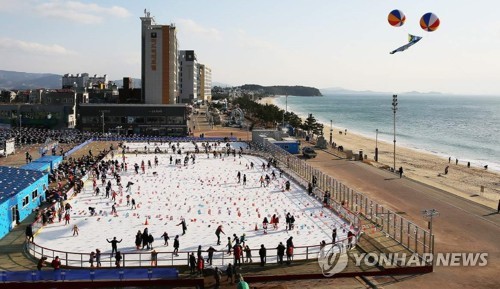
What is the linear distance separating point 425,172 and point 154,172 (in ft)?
112

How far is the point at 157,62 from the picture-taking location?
9081 cm

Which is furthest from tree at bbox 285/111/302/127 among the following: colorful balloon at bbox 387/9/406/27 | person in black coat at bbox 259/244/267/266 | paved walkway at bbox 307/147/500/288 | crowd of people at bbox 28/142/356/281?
person in black coat at bbox 259/244/267/266

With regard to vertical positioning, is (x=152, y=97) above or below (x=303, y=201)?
above

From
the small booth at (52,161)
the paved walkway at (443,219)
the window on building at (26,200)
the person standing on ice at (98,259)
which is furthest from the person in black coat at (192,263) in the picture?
the small booth at (52,161)

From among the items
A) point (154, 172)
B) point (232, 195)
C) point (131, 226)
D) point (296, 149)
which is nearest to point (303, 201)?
point (232, 195)

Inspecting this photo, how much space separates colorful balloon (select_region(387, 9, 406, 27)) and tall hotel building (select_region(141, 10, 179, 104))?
6304 centimetres

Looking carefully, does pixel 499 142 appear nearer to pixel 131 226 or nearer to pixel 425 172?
pixel 425 172

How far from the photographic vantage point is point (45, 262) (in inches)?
815

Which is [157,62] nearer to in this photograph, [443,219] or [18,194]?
[18,194]

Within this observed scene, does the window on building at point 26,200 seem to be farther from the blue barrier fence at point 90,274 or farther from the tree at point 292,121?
the tree at point 292,121

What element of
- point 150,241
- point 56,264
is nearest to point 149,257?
point 150,241

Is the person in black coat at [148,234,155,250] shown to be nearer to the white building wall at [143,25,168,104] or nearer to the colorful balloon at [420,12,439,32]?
the colorful balloon at [420,12,439,32]

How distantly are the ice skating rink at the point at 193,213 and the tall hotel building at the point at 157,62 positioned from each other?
49.3 meters

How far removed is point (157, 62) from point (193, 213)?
65.9 meters
